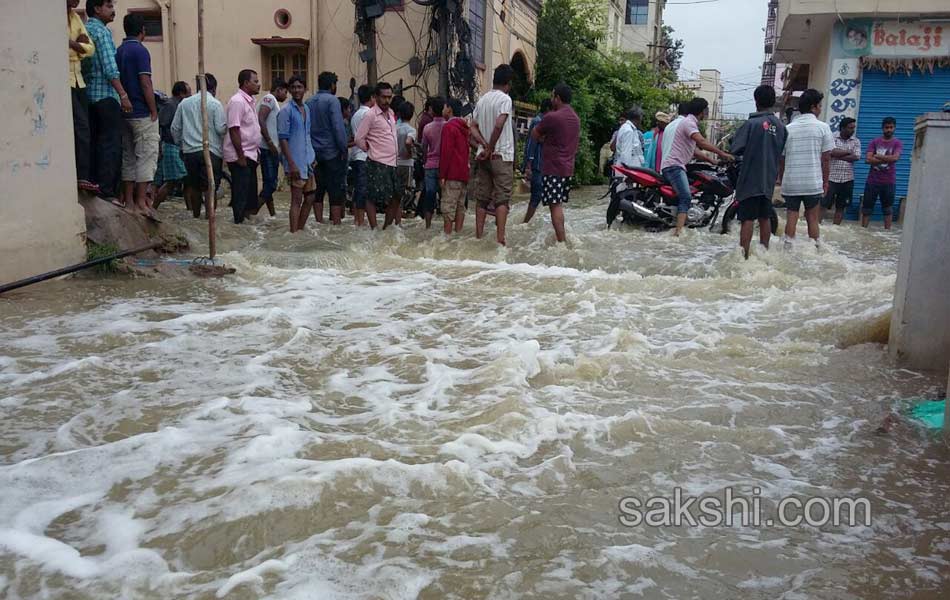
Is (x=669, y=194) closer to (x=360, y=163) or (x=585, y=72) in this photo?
(x=360, y=163)

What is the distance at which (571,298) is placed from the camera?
617 centimetres

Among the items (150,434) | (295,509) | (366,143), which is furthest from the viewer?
(366,143)

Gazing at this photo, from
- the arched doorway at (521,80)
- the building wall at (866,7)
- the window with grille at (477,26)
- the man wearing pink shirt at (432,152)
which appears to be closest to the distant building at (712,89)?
the arched doorway at (521,80)

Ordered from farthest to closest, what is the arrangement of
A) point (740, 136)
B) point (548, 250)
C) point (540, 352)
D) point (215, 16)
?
point (215, 16), point (548, 250), point (740, 136), point (540, 352)

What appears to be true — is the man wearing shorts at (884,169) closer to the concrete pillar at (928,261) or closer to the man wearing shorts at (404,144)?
the man wearing shorts at (404,144)

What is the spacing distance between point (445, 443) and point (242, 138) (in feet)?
20.3

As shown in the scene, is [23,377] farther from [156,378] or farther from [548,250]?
[548,250]

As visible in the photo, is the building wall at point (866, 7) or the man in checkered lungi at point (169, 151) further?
the building wall at point (866, 7)

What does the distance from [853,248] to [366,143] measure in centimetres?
591

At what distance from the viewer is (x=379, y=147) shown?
8867mm

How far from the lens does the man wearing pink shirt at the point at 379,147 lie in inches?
345

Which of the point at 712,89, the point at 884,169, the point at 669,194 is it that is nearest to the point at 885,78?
the point at 884,169

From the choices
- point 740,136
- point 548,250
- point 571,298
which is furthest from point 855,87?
point 571,298

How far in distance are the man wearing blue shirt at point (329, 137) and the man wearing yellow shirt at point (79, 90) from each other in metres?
2.78
